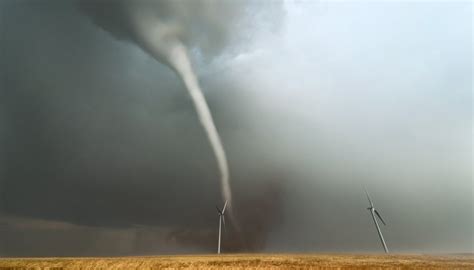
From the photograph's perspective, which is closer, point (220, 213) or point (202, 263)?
point (202, 263)

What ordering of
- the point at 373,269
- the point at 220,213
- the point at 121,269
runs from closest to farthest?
1. the point at 373,269
2. the point at 121,269
3. the point at 220,213

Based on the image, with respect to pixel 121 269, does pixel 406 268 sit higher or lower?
lower

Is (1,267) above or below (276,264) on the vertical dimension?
above

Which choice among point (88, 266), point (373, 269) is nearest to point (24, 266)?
point (88, 266)

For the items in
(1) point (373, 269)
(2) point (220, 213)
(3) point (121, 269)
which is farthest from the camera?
(2) point (220, 213)

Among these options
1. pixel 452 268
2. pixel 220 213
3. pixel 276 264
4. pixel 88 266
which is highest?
pixel 220 213

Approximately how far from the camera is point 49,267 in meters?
51.2

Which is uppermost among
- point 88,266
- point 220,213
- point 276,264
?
point 220,213

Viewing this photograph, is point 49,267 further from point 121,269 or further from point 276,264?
point 276,264

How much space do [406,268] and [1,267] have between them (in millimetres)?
61089

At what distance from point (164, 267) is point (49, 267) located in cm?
1806

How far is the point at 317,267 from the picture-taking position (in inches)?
1921

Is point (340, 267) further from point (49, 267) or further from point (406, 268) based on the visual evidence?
point (49, 267)

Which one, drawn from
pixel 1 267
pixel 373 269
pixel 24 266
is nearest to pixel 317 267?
pixel 373 269
